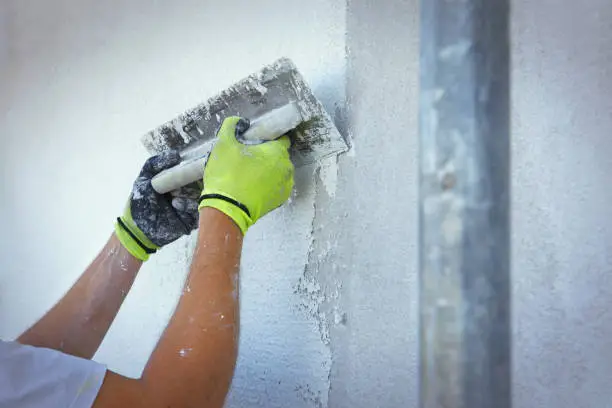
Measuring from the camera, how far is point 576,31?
0.80 m

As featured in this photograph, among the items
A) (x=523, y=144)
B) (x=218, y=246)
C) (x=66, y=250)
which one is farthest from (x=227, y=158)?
(x=66, y=250)

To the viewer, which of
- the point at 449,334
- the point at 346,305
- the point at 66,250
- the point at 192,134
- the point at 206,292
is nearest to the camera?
the point at 449,334

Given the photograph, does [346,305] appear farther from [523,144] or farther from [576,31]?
[576,31]

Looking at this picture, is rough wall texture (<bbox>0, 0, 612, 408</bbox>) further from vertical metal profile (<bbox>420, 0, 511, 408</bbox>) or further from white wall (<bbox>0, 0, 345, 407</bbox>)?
vertical metal profile (<bbox>420, 0, 511, 408</bbox>)

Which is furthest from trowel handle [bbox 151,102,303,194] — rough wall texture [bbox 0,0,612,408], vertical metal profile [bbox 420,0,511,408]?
vertical metal profile [bbox 420,0,511,408]

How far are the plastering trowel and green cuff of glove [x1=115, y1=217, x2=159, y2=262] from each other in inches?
5.2

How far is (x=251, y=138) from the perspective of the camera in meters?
1.06

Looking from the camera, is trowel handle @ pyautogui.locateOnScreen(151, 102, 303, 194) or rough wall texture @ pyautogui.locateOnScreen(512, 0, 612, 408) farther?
trowel handle @ pyautogui.locateOnScreen(151, 102, 303, 194)

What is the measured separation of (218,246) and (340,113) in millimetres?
359

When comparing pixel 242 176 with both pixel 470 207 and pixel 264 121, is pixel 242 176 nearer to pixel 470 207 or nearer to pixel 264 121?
pixel 264 121

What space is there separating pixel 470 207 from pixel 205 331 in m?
0.56

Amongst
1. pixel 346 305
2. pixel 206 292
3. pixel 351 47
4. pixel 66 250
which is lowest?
pixel 66 250

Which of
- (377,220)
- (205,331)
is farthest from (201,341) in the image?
(377,220)

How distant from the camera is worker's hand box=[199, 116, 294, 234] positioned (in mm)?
988
